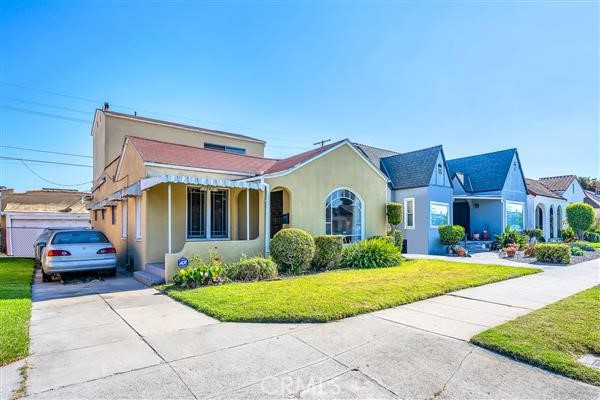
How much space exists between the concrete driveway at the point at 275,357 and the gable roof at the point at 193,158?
648 cm

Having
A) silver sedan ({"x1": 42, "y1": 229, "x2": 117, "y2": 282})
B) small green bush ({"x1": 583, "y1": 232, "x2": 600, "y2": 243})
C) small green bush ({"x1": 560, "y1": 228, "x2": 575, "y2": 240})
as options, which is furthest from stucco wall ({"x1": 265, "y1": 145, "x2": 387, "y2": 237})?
small green bush ({"x1": 583, "y1": 232, "x2": 600, "y2": 243})

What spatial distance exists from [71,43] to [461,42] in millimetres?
16190

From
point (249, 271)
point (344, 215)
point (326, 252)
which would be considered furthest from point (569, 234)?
point (249, 271)

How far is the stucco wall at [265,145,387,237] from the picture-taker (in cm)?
1327

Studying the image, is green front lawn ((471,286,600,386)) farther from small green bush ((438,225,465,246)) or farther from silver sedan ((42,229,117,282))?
small green bush ((438,225,465,246))

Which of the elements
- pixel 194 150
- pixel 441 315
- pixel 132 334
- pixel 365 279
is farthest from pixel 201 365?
pixel 194 150

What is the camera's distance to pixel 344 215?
1535cm

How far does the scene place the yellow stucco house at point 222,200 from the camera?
11.6m

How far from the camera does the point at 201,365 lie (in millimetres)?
4184

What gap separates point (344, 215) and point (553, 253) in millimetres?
9371

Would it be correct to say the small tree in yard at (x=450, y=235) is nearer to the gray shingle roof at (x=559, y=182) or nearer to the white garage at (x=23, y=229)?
the gray shingle roof at (x=559, y=182)

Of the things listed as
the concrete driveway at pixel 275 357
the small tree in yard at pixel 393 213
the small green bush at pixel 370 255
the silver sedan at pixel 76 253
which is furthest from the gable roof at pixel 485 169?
the silver sedan at pixel 76 253

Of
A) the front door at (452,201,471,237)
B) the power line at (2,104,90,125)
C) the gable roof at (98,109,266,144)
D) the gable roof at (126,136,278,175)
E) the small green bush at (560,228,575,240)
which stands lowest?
the small green bush at (560,228,575,240)

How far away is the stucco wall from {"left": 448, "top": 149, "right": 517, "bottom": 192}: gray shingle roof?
34.3ft
